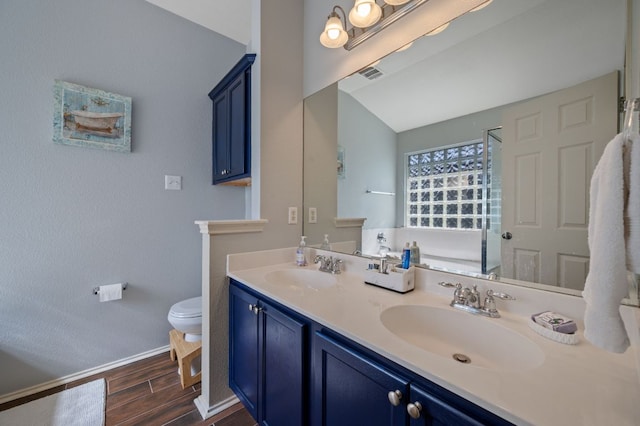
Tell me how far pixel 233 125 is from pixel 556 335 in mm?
2061

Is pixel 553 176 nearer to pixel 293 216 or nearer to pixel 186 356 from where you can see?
pixel 293 216

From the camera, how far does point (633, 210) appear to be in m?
0.43

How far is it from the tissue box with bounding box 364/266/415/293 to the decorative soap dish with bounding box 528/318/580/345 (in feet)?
1.42

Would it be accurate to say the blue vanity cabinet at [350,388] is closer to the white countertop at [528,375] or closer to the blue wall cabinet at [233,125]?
the white countertop at [528,375]

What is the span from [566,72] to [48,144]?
2741mm

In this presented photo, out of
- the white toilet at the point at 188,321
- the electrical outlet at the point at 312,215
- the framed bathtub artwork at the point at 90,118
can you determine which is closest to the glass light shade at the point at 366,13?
the electrical outlet at the point at 312,215

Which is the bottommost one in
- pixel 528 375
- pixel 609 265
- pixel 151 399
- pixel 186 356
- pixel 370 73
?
pixel 151 399

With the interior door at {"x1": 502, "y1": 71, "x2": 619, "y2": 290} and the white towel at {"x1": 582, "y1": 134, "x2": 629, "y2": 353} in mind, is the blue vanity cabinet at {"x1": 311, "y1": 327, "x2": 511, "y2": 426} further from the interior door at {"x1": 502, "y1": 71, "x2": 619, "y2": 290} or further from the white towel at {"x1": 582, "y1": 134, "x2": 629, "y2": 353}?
the interior door at {"x1": 502, "y1": 71, "x2": 619, "y2": 290}

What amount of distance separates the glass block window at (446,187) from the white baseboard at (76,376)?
2.25 meters

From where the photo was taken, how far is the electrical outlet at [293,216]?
69.0 inches

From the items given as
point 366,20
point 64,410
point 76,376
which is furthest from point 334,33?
point 76,376

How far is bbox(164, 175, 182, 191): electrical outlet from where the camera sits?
2.09 m

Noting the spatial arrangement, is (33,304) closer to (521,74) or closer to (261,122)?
(261,122)

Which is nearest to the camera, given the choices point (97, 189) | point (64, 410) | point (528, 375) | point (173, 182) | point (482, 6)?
point (528, 375)
